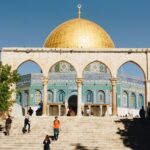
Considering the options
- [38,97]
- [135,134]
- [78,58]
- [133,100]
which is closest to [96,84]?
[133,100]

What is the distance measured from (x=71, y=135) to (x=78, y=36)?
2314cm

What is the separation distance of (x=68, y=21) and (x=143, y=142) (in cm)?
2635

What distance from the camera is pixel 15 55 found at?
106 feet

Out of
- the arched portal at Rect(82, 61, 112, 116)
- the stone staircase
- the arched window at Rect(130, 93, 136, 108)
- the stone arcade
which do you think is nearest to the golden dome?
the stone arcade

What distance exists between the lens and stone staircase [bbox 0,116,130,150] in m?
19.4

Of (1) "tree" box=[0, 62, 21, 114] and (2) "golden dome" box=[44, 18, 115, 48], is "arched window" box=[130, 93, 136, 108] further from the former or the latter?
(1) "tree" box=[0, 62, 21, 114]

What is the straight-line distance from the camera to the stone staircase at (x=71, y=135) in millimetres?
19438

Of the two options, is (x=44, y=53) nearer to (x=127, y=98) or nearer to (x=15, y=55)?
(x=15, y=55)

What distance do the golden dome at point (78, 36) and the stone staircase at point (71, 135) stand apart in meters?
18.6

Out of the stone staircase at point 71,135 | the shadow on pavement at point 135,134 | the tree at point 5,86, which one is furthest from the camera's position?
the tree at point 5,86

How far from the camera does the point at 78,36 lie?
43656mm

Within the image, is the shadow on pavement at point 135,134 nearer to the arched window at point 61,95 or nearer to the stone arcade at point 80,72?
the stone arcade at point 80,72

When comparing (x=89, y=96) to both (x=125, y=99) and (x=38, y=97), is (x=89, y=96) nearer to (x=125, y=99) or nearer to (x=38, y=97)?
(x=125, y=99)

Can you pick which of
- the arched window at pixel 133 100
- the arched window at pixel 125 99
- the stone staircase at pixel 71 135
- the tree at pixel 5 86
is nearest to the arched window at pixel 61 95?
the arched window at pixel 125 99
